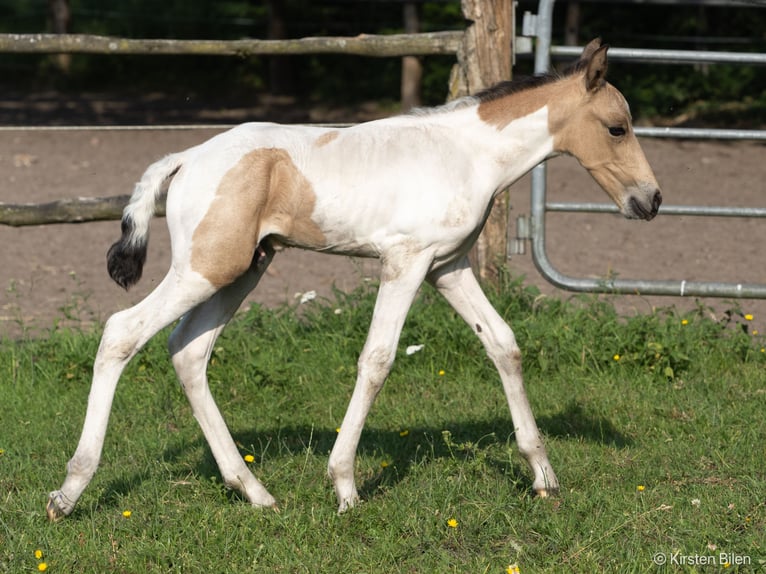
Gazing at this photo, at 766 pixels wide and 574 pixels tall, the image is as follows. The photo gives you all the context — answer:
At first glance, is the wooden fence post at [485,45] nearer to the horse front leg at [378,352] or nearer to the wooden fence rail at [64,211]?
the wooden fence rail at [64,211]

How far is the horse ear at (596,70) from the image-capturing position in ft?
12.6

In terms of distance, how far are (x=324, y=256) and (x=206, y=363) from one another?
4344 mm

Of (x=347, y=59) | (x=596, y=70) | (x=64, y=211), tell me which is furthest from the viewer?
(x=347, y=59)

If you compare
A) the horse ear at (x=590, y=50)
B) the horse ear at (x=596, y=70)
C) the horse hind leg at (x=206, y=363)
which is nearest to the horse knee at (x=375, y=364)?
the horse hind leg at (x=206, y=363)

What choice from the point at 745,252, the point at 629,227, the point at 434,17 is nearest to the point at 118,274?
the point at 745,252

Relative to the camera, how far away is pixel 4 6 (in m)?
18.8

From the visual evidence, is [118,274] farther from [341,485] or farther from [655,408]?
[655,408]

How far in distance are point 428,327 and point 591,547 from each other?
2.28 metres

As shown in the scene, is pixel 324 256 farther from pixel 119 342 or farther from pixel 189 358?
pixel 119 342

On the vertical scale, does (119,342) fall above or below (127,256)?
below

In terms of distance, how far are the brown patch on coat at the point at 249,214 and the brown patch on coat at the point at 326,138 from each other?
143mm

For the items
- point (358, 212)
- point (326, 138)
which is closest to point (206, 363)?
point (358, 212)

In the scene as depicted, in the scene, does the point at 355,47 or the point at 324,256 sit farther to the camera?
the point at 324,256

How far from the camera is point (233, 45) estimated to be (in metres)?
5.94
